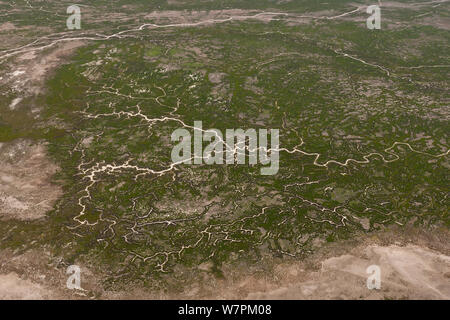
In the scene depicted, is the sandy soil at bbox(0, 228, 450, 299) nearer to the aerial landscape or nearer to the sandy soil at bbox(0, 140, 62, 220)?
the aerial landscape

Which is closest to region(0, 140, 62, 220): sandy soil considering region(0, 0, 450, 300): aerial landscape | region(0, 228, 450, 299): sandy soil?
region(0, 0, 450, 300): aerial landscape

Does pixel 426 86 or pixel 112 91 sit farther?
pixel 426 86

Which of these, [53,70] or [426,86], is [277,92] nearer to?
[426,86]

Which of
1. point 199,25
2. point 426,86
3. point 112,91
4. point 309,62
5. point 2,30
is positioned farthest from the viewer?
point 199,25

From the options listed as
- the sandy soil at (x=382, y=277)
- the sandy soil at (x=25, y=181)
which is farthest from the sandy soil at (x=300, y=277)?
the sandy soil at (x=25, y=181)

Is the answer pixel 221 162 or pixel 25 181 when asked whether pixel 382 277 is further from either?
pixel 25 181

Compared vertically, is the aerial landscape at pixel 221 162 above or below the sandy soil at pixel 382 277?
above

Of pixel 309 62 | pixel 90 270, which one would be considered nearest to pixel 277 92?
pixel 309 62

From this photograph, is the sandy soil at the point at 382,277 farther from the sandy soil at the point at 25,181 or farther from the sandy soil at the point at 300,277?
the sandy soil at the point at 25,181
